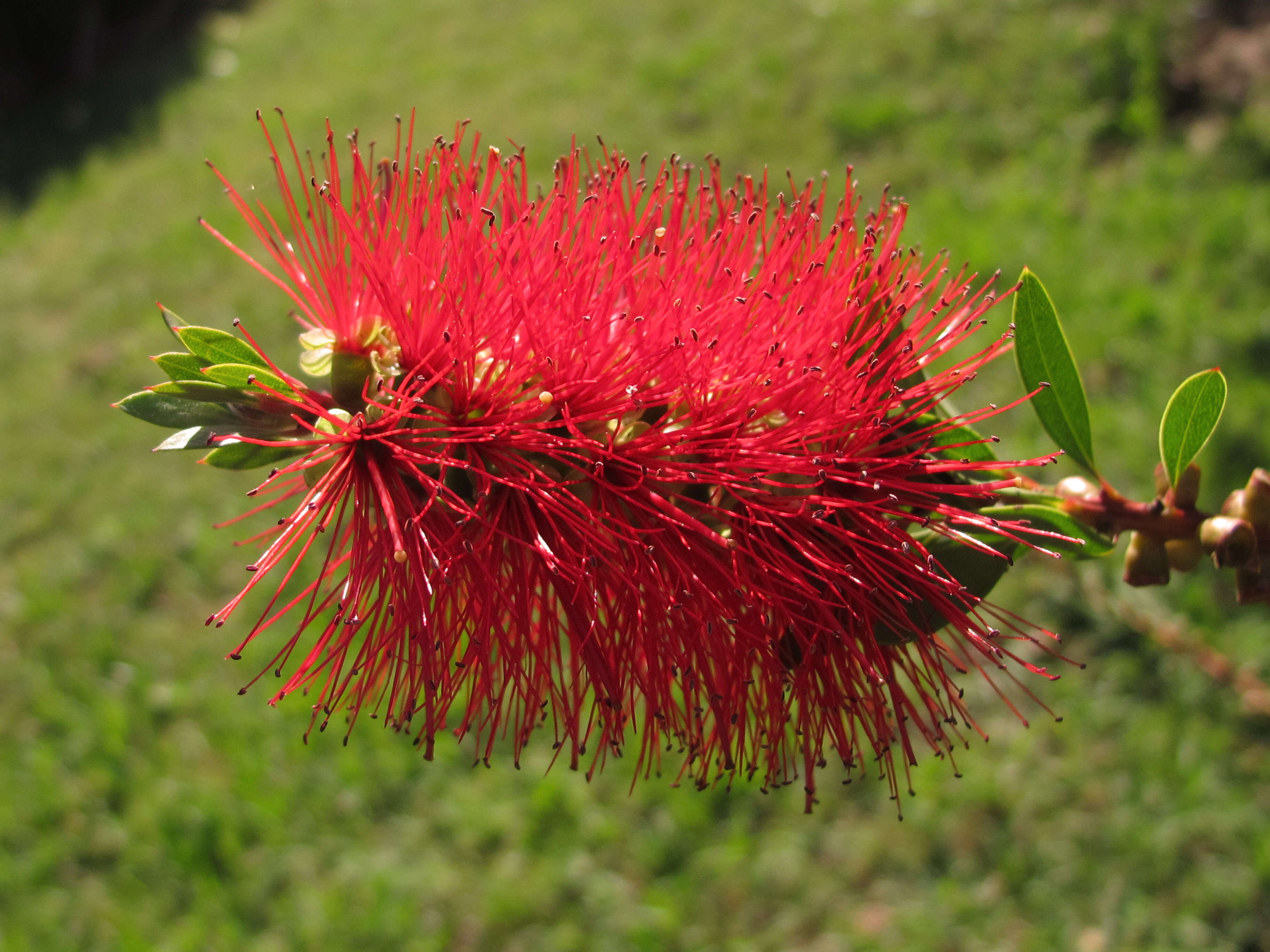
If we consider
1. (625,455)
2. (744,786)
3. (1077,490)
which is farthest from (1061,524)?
(744,786)

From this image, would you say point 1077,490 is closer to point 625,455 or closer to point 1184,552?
point 1184,552

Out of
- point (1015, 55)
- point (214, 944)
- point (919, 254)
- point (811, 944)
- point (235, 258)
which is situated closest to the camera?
point (919, 254)

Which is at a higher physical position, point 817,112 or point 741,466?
point 817,112

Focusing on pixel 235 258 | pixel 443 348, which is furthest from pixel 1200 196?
pixel 235 258

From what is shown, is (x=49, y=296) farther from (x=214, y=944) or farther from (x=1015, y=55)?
(x=1015, y=55)

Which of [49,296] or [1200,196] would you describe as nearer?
[1200,196]

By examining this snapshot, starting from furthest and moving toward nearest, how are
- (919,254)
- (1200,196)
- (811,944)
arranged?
(1200,196) → (811,944) → (919,254)

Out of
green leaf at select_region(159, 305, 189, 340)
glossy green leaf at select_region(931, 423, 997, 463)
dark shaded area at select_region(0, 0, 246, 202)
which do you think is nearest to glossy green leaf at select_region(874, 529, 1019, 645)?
glossy green leaf at select_region(931, 423, 997, 463)

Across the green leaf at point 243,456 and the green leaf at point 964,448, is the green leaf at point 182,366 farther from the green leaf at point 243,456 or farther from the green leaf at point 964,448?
the green leaf at point 964,448
